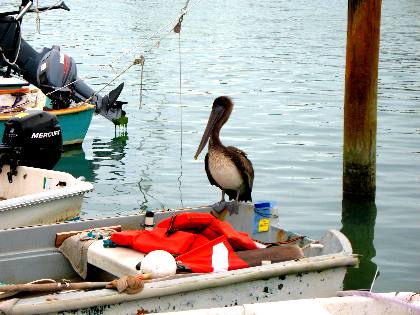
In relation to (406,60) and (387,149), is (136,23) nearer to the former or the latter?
(406,60)

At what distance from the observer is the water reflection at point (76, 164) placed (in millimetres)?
16608

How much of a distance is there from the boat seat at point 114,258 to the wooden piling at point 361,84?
495cm

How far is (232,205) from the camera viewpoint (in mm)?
9562

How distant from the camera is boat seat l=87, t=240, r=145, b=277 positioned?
7656 millimetres

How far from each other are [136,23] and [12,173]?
44.0 meters

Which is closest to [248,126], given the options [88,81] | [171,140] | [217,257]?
[171,140]

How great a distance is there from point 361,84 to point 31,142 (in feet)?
14.2

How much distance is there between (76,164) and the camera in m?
17.3

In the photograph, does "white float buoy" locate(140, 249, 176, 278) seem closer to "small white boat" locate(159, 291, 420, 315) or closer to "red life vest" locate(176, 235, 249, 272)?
"red life vest" locate(176, 235, 249, 272)

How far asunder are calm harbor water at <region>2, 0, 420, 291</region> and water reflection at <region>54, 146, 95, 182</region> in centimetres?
4

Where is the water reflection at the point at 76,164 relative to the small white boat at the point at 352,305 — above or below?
below

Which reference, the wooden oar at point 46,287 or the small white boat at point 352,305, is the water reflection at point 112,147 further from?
the small white boat at point 352,305

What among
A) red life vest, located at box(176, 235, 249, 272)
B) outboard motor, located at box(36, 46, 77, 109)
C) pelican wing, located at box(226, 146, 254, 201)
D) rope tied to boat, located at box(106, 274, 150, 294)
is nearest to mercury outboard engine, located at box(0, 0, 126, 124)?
outboard motor, located at box(36, 46, 77, 109)

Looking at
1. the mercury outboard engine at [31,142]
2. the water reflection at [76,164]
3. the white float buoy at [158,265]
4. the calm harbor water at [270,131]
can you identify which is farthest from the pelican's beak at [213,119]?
the water reflection at [76,164]
